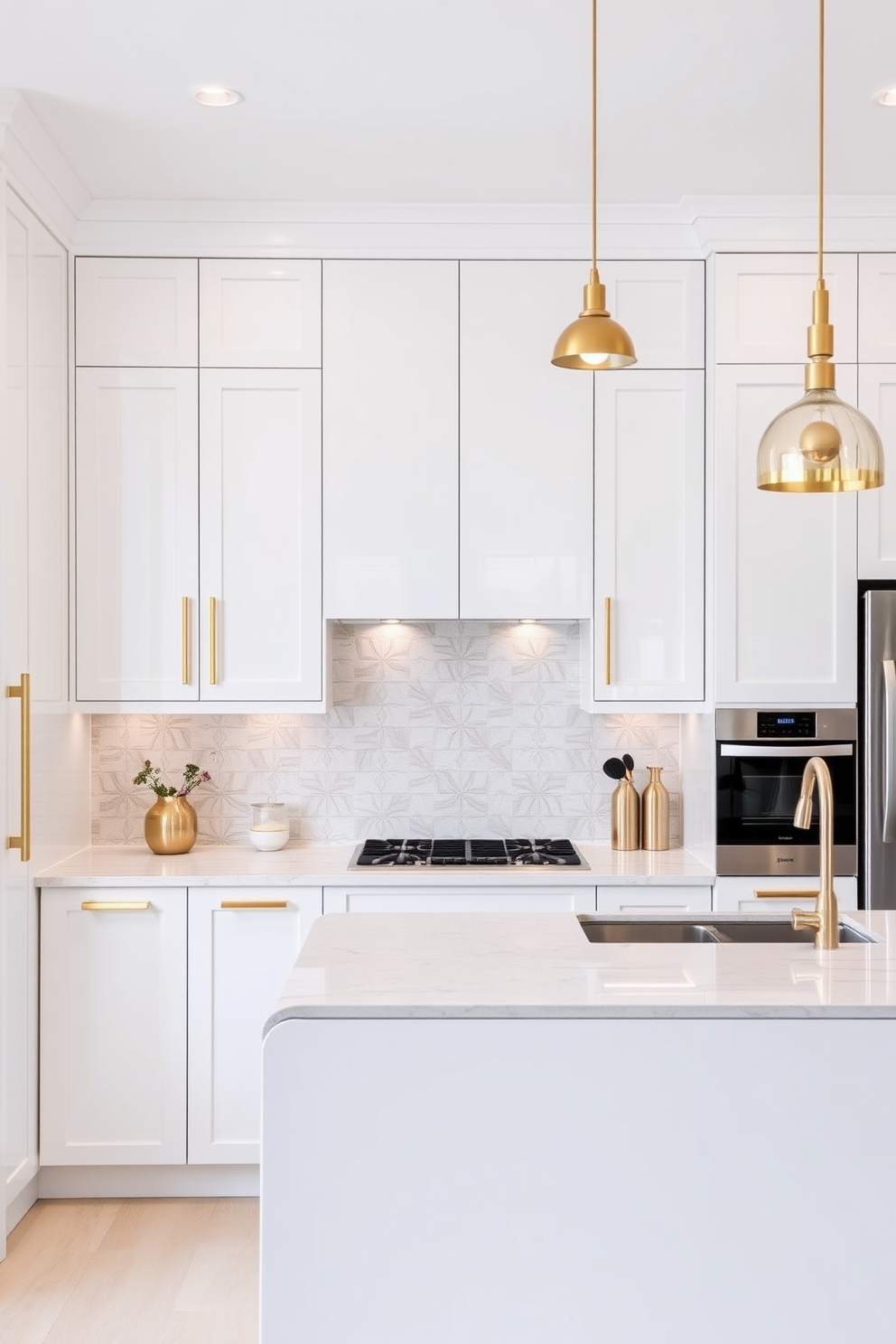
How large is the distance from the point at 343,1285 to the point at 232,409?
2.46m

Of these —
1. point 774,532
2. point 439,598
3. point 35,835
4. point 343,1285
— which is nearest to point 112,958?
point 35,835

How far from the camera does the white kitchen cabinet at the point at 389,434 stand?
3453mm

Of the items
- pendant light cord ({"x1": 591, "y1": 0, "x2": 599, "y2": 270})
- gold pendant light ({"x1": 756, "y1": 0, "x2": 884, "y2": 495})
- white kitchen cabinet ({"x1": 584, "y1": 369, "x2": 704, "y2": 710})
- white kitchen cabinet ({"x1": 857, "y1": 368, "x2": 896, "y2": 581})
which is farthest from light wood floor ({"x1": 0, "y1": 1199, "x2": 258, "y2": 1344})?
white kitchen cabinet ({"x1": 857, "y1": 368, "x2": 896, "y2": 581})

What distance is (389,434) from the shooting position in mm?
3463

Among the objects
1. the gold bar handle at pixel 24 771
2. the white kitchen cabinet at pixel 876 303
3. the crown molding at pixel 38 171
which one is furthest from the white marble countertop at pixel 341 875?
the crown molding at pixel 38 171

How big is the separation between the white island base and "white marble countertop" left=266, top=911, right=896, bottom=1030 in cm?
3

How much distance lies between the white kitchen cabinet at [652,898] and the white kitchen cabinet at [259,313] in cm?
181

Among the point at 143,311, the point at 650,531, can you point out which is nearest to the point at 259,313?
the point at 143,311

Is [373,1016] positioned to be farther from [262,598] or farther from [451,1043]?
[262,598]

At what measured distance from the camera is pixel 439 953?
212cm

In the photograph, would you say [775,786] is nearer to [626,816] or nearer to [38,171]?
[626,816]

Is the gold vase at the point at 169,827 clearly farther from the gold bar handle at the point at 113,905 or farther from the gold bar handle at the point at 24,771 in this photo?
the gold bar handle at the point at 24,771

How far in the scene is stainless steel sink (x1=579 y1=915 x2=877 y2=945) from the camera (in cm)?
246

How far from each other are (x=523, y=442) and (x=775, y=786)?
50.1 inches
